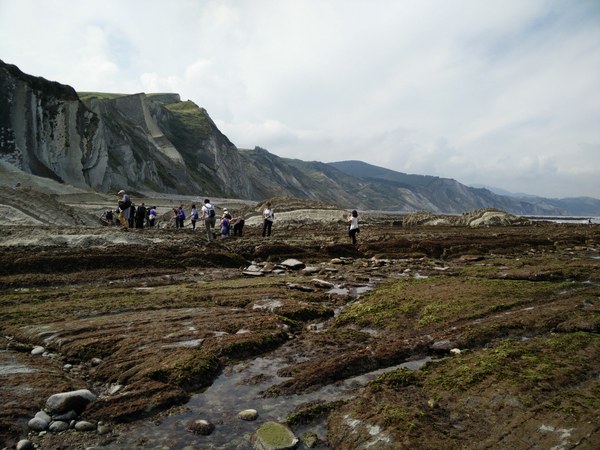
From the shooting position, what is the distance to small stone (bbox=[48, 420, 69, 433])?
4938 mm

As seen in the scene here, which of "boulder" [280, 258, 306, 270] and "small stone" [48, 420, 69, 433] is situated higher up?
"boulder" [280, 258, 306, 270]

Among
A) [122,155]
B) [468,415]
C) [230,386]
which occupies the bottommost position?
[230,386]

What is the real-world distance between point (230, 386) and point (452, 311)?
528 centimetres

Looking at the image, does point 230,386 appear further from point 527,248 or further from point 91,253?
point 527,248

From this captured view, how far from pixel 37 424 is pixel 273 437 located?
2.90 meters

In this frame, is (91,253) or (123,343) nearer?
(123,343)

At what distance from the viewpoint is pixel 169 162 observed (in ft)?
386

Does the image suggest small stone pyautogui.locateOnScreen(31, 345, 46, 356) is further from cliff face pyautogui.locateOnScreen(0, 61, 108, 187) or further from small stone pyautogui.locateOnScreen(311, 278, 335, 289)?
cliff face pyautogui.locateOnScreen(0, 61, 108, 187)

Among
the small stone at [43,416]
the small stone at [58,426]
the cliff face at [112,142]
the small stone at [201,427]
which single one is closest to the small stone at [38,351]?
the small stone at [43,416]

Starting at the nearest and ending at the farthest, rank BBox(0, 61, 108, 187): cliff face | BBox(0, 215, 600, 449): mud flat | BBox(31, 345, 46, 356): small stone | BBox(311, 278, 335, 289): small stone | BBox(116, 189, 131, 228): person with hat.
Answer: BBox(0, 215, 600, 449): mud flat
BBox(31, 345, 46, 356): small stone
BBox(311, 278, 335, 289): small stone
BBox(116, 189, 131, 228): person with hat
BBox(0, 61, 108, 187): cliff face

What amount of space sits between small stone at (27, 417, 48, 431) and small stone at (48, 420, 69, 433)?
0.07 metres

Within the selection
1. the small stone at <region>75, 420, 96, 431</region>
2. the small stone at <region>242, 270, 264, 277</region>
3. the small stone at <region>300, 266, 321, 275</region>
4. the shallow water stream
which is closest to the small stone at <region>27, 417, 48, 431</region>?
the small stone at <region>75, 420, 96, 431</region>

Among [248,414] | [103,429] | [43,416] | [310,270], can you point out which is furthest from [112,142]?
[248,414]

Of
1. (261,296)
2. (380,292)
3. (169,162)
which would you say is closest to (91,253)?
(261,296)
